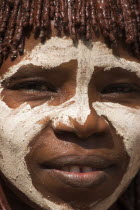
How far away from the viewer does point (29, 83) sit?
2.12m

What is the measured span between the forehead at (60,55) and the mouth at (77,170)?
0.32m

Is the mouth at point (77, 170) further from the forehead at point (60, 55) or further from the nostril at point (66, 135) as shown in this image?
the forehead at point (60, 55)

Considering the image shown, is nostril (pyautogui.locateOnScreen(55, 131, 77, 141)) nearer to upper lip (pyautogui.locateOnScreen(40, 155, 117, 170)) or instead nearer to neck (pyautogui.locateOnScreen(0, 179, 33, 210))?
upper lip (pyautogui.locateOnScreen(40, 155, 117, 170))

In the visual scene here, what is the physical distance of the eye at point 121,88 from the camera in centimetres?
216

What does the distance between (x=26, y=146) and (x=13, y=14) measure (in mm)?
471

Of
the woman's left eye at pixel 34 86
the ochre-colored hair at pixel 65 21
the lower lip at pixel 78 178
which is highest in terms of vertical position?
the ochre-colored hair at pixel 65 21

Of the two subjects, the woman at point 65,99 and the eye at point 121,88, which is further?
the eye at point 121,88

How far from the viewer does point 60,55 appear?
210cm

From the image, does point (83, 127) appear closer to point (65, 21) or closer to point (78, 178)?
point (78, 178)

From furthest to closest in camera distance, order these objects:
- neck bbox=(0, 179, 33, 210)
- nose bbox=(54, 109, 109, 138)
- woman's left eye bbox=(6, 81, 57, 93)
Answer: neck bbox=(0, 179, 33, 210), woman's left eye bbox=(6, 81, 57, 93), nose bbox=(54, 109, 109, 138)

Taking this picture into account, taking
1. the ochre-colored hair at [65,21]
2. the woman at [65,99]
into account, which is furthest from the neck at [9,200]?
the ochre-colored hair at [65,21]

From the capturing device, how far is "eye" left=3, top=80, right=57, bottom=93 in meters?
2.11

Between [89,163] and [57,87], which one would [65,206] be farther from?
[57,87]

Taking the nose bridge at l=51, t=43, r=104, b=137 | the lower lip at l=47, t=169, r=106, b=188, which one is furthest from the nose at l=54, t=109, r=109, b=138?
the lower lip at l=47, t=169, r=106, b=188
